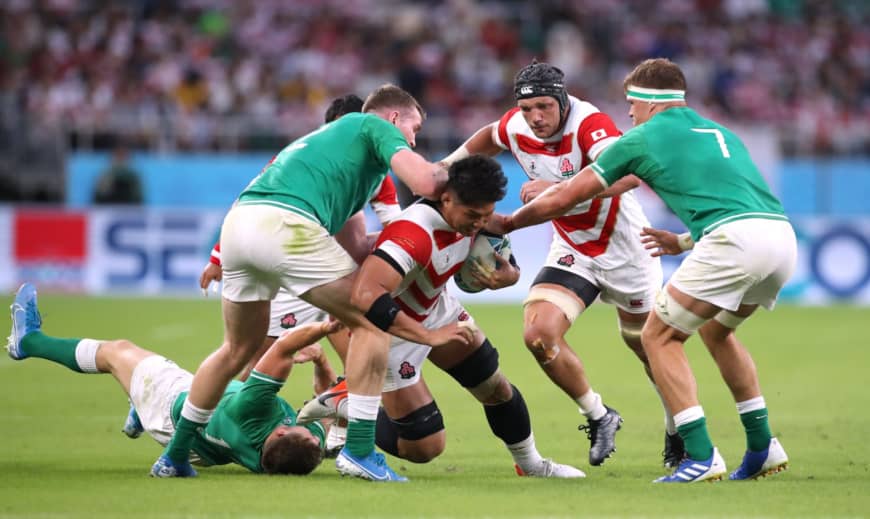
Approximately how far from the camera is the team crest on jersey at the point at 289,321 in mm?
8836

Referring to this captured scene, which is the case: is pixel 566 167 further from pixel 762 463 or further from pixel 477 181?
pixel 762 463

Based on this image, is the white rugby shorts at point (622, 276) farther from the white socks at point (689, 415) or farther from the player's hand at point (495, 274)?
the white socks at point (689, 415)

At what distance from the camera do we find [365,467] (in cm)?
712

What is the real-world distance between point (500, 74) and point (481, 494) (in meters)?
18.8

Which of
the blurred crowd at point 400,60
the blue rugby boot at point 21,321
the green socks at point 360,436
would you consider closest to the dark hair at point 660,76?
the green socks at point 360,436

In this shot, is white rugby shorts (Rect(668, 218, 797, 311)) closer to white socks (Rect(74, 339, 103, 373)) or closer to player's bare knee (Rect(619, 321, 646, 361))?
player's bare knee (Rect(619, 321, 646, 361))

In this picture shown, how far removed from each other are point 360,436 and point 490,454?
1.79 meters

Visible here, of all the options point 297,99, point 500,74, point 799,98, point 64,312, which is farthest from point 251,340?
point 799,98

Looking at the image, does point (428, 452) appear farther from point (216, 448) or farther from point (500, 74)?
point (500, 74)

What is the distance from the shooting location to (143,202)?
21625 mm

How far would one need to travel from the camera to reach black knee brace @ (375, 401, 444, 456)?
760cm

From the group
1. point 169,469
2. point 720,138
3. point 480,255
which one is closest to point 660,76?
point 720,138

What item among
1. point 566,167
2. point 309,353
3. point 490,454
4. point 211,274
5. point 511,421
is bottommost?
point 490,454

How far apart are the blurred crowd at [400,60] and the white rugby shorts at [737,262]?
15.4 metres
